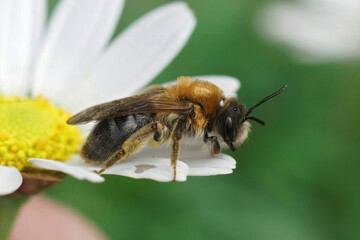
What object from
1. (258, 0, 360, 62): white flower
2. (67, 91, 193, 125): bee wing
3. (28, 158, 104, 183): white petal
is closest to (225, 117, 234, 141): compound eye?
(67, 91, 193, 125): bee wing

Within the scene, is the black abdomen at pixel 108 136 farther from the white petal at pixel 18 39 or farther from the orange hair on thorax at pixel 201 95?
the white petal at pixel 18 39

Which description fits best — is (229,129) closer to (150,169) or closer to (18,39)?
(150,169)

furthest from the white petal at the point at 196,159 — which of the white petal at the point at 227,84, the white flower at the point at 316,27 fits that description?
the white flower at the point at 316,27

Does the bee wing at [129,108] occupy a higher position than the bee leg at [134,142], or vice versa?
the bee wing at [129,108]

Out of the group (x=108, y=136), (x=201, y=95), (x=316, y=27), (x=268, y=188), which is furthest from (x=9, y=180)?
(x=316, y=27)

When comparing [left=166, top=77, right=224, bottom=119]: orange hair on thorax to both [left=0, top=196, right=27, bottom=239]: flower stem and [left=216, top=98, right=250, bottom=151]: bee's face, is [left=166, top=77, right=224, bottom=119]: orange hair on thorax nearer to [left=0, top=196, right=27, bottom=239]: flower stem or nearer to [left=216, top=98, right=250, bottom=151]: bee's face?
[left=216, top=98, right=250, bottom=151]: bee's face
